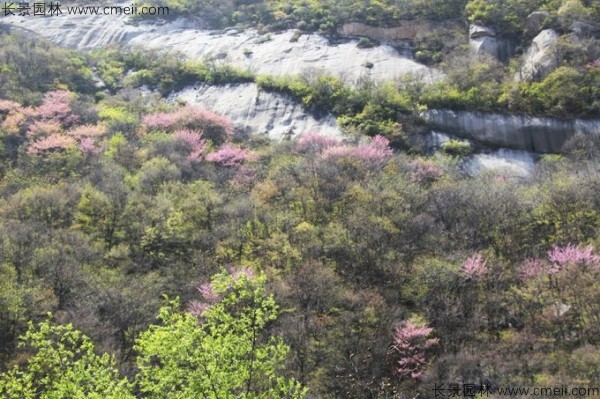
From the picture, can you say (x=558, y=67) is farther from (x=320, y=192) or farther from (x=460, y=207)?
(x=320, y=192)

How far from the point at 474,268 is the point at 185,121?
31239mm

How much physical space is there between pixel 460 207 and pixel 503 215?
2.60m

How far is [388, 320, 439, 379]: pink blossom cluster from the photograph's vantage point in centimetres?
2328

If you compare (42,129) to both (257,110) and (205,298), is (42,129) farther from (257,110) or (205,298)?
(205,298)

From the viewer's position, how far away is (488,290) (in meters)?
25.9

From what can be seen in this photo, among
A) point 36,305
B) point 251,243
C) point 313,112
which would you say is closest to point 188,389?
Answer: point 36,305

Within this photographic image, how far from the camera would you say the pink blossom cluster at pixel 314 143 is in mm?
43500

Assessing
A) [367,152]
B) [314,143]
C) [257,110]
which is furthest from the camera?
[257,110]

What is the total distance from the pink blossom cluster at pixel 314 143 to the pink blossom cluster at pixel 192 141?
26.3 feet

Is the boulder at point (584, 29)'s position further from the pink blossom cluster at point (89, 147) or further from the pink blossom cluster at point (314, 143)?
the pink blossom cluster at point (89, 147)

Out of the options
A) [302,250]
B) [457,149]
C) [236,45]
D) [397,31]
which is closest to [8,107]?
[236,45]

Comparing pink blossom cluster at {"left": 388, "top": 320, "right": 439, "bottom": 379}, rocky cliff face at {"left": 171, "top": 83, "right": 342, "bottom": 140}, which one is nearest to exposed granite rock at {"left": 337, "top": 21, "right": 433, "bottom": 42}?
rocky cliff face at {"left": 171, "top": 83, "right": 342, "bottom": 140}

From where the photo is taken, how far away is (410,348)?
76.0ft

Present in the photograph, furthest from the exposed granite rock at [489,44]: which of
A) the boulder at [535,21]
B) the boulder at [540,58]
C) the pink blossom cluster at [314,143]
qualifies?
the pink blossom cluster at [314,143]
